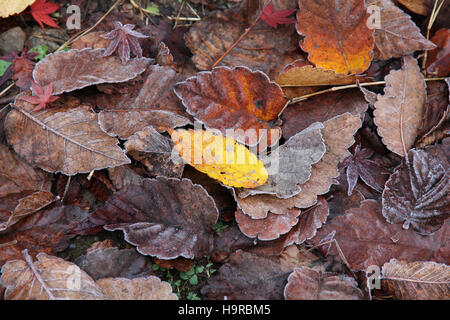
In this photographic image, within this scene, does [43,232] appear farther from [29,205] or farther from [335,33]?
[335,33]

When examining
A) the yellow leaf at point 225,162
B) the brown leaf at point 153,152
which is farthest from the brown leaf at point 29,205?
the yellow leaf at point 225,162

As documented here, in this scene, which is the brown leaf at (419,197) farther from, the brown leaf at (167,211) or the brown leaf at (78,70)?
the brown leaf at (78,70)

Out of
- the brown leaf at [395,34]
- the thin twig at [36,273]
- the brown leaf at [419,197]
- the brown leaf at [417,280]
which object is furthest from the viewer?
the brown leaf at [395,34]

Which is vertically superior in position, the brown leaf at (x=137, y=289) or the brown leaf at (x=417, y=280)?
the brown leaf at (x=137, y=289)

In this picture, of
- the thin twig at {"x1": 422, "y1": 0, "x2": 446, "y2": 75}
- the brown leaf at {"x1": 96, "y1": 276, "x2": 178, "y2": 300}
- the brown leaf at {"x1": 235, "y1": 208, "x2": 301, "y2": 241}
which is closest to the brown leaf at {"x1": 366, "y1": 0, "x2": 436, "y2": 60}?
the thin twig at {"x1": 422, "y1": 0, "x2": 446, "y2": 75}

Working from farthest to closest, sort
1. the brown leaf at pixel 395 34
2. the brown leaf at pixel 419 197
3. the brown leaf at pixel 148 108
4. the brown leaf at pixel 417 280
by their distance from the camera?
the brown leaf at pixel 395 34
the brown leaf at pixel 148 108
the brown leaf at pixel 419 197
the brown leaf at pixel 417 280

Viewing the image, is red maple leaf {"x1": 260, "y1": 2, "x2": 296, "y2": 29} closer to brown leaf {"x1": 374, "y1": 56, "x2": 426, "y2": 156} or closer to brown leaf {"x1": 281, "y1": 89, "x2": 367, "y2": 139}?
brown leaf {"x1": 281, "y1": 89, "x2": 367, "y2": 139}

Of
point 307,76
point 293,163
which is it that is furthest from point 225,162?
point 307,76
